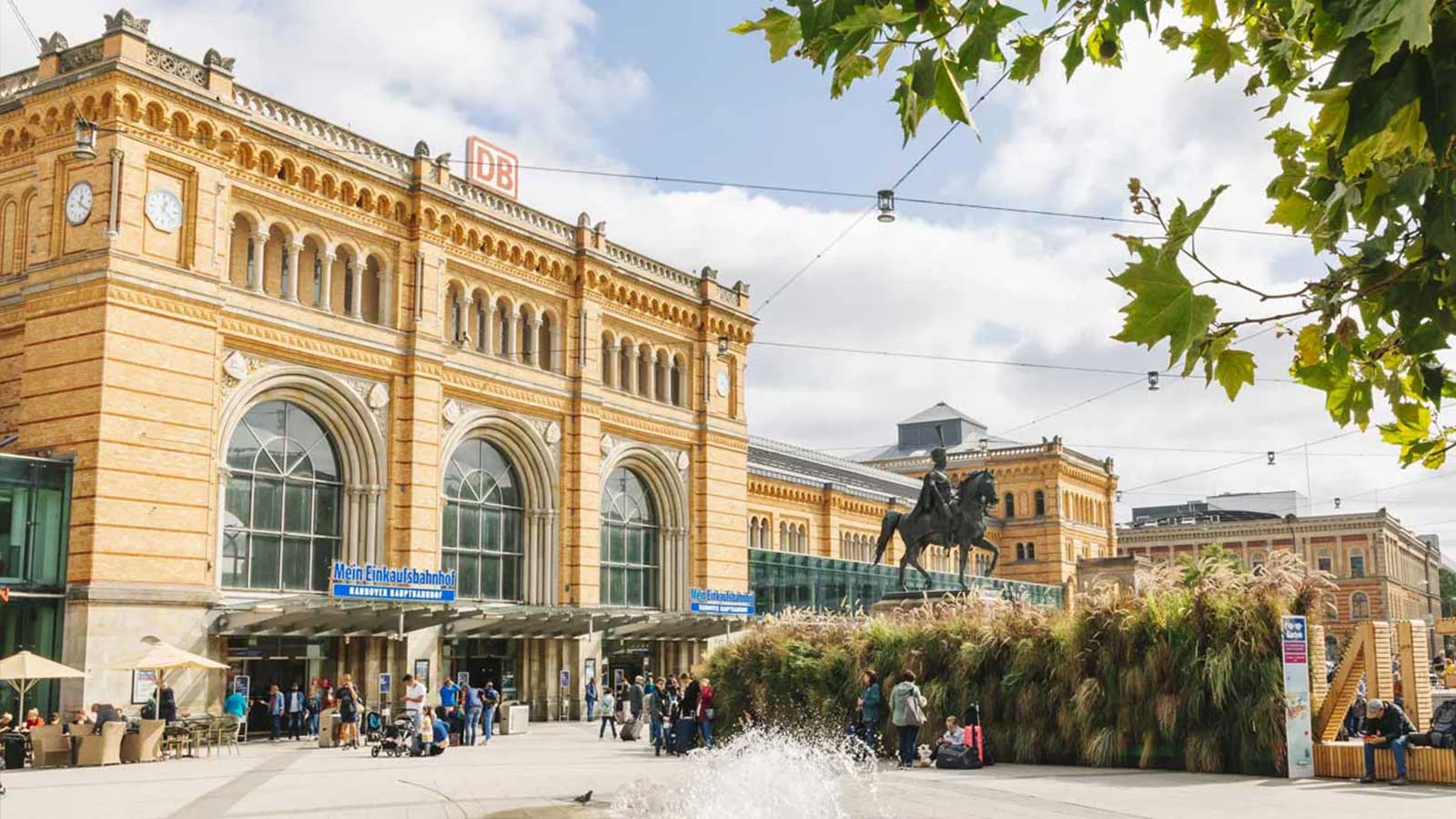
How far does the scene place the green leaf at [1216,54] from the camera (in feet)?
13.5

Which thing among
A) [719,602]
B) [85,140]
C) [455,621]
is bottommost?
[455,621]

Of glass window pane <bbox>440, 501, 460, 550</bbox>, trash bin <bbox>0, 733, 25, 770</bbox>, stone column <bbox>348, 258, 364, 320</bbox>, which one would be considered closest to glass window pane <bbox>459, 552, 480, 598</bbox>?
glass window pane <bbox>440, 501, 460, 550</bbox>

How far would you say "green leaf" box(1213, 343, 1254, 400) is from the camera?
148 inches

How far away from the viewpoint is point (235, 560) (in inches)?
1206

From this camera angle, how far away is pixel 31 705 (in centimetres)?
2622

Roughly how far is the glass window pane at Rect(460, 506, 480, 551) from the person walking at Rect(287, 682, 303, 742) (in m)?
7.42

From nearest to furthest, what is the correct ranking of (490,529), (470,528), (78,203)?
(78,203)
(470,528)
(490,529)

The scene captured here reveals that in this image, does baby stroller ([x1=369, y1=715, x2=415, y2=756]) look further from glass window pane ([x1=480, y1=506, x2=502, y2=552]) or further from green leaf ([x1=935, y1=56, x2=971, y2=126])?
green leaf ([x1=935, y1=56, x2=971, y2=126])

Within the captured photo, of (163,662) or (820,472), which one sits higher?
(820,472)

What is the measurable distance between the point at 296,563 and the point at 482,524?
6.83 meters

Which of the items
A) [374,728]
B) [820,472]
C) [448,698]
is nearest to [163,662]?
[374,728]

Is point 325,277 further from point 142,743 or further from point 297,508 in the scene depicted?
point 142,743

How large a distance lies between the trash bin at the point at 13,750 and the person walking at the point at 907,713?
15716mm

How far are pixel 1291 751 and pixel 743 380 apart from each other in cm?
3285
